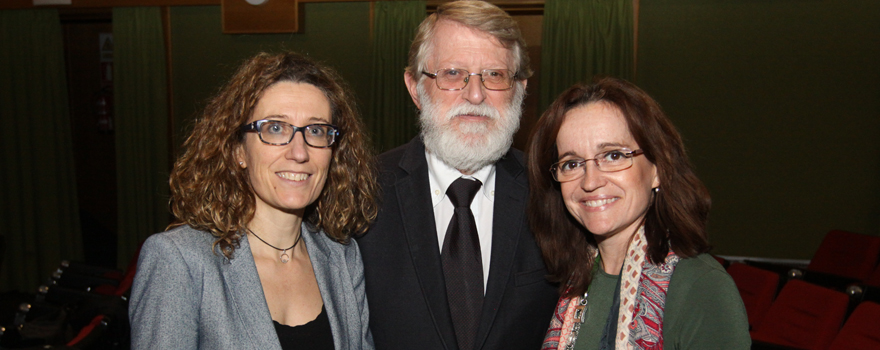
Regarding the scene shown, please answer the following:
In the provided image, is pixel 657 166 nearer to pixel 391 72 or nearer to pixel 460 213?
pixel 460 213

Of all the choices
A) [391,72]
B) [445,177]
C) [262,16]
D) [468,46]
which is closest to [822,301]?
[445,177]

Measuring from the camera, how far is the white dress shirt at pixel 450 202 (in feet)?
6.34

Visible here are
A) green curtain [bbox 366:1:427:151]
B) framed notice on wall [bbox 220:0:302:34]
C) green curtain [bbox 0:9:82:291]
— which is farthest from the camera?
green curtain [bbox 0:9:82:291]

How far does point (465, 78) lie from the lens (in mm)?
1963

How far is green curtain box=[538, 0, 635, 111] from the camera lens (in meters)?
6.11

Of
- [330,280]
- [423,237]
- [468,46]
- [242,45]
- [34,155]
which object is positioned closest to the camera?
[330,280]

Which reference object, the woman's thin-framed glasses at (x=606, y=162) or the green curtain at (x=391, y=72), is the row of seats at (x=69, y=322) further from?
the green curtain at (x=391, y=72)

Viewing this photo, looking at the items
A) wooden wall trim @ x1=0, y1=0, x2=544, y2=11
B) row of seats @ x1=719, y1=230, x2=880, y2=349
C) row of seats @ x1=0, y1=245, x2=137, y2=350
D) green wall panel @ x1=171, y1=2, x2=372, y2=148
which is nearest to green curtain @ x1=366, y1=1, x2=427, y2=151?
green wall panel @ x1=171, y1=2, x2=372, y2=148

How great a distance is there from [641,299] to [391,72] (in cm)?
533

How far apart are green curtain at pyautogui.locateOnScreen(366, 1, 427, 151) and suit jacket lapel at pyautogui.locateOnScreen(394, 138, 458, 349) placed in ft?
14.4

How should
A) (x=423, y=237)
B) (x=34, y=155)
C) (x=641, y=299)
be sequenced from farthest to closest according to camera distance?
(x=34, y=155)
(x=423, y=237)
(x=641, y=299)

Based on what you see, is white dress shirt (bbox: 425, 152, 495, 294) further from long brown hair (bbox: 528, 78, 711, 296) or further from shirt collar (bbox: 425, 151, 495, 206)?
long brown hair (bbox: 528, 78, 711, 296)

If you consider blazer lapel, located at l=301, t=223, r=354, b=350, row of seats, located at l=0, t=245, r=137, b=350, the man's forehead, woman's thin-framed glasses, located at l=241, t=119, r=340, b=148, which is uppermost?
the man's forehead

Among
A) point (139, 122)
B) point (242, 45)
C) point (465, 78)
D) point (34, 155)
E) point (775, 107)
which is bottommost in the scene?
point (34, 155)
